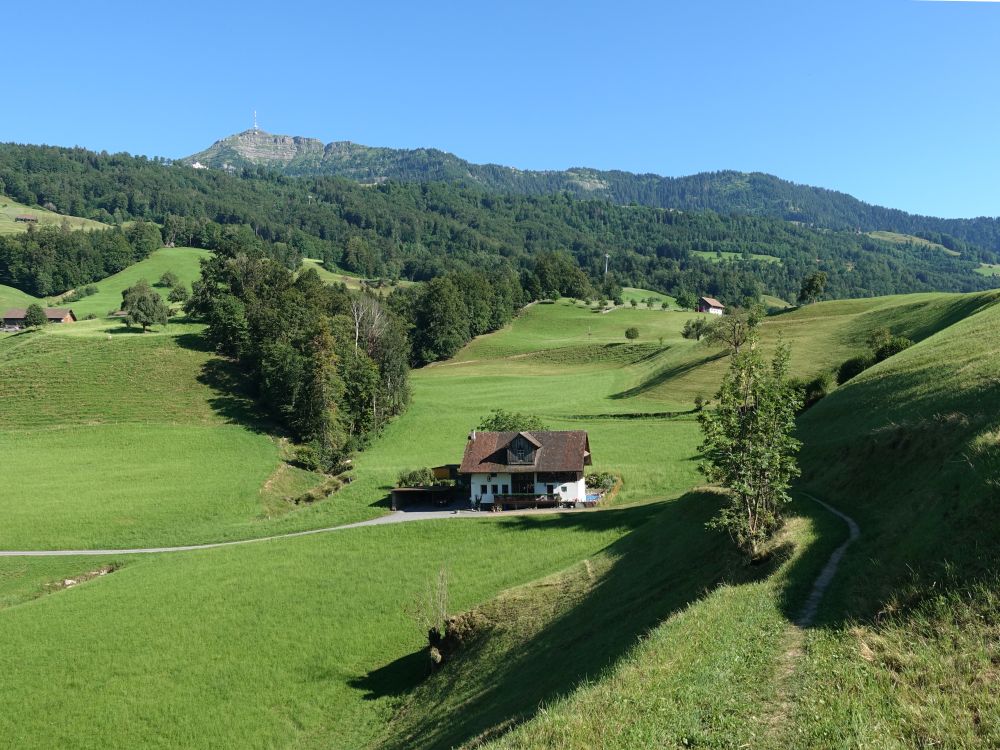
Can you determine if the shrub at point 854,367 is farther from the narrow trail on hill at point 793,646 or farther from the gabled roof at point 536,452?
the narrow trail on hill at point 793,646

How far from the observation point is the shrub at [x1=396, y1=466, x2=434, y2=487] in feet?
207

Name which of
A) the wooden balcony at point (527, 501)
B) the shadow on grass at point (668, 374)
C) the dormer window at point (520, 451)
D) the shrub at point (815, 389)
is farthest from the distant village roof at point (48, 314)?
the shrub at point (815, 389)

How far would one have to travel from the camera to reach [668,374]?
327ft

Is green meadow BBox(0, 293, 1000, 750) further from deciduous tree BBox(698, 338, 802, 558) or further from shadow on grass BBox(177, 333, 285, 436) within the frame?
shadow on grass BBox(177, 333, 285, 436)

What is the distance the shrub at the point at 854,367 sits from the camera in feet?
208

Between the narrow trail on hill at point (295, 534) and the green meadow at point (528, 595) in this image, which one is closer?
the green meadow at point (528, 595)

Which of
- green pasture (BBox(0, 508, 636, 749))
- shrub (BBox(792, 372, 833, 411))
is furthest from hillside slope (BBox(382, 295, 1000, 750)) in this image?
shrub (BBox(792, 372, 833, 411))

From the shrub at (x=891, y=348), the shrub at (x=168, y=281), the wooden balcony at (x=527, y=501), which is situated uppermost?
the shrub at (x=168, y=281)

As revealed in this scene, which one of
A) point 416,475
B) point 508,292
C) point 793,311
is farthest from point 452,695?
point 508,292

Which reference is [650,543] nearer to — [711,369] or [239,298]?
[711,369]

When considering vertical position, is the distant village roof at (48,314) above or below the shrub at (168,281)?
below

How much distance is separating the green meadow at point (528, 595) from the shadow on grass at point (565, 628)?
0.17m

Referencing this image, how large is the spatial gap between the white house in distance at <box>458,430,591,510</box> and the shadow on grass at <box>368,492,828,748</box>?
24.1m

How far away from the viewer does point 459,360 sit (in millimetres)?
145750
